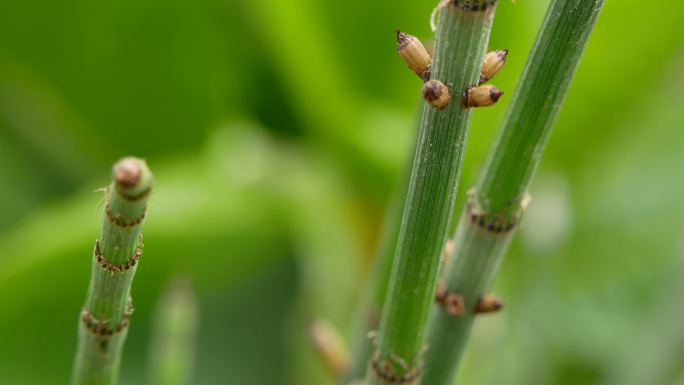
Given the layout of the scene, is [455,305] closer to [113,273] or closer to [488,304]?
[488,304]

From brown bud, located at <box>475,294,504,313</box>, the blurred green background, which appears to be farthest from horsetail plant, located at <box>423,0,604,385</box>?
the blurred green background

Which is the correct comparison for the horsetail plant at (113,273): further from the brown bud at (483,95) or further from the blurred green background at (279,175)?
the blurred green background at (279,175)

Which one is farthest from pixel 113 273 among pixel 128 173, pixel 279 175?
pixel 279 175

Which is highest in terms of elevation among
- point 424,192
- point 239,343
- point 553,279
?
point 424,192

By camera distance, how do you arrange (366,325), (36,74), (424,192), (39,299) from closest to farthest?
(424,192)
(366,325)
(39,299)
(36,74)

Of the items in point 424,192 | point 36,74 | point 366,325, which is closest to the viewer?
point 424,192

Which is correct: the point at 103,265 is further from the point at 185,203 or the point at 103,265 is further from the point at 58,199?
the point at 58,199

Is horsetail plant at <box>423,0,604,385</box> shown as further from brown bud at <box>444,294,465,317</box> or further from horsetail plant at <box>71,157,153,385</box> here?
horsetail plant at <box>71,157,153,385</box>

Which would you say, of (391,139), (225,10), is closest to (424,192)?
(391,139)
